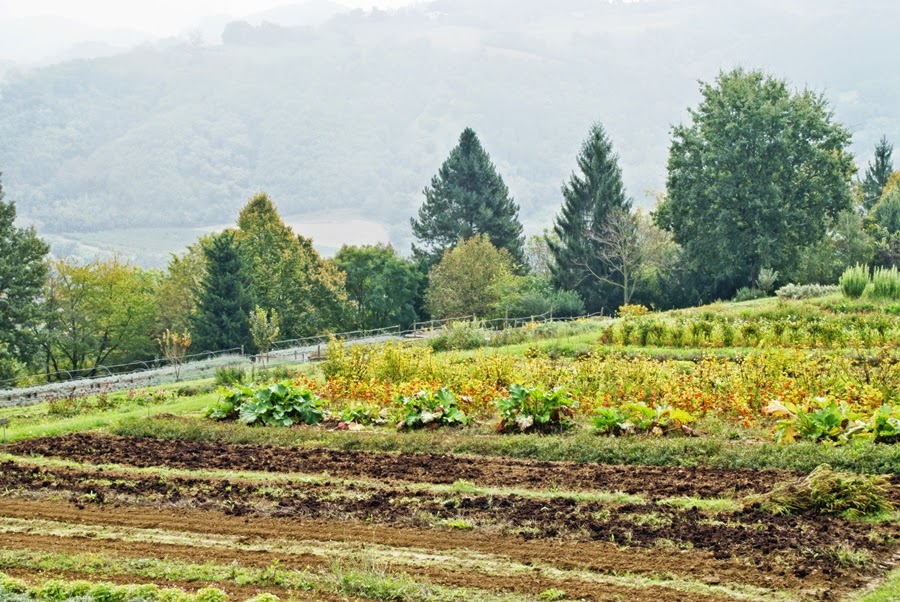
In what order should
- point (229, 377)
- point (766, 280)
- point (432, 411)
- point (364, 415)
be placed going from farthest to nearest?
1. point (766, 280)
2. point (229, 377)
3. point (364, 415)
4. point (432, 411)

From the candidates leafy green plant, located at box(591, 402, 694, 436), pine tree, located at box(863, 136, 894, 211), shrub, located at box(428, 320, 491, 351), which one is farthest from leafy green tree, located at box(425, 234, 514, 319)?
leafy green plant, located at box(591, 402, 694, 436)

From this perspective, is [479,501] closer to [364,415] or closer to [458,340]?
[364,415]

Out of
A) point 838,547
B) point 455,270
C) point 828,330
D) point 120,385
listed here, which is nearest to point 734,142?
point 455,270

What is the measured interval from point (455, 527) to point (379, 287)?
155 ft

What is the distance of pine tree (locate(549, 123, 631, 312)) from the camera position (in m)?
53.9

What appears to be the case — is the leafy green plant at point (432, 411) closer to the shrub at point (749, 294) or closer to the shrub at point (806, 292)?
the shrub at point (806, 292)

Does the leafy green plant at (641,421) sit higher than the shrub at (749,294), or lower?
lower

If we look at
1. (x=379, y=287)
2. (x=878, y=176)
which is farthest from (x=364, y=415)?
(x=878, y=176)

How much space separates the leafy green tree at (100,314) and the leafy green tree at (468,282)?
58.1 feet

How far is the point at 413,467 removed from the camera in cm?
1150

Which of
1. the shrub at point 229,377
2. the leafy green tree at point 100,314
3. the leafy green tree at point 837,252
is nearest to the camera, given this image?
the shrub at point 229,377

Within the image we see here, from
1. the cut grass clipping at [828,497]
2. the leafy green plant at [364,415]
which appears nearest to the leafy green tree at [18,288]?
the leafy green plant at [364,415]

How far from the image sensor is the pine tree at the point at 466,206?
225 feet

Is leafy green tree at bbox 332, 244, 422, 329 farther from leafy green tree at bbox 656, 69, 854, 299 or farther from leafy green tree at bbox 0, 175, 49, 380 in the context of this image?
leafy green tree at bbox 0, 175, 49, 380
